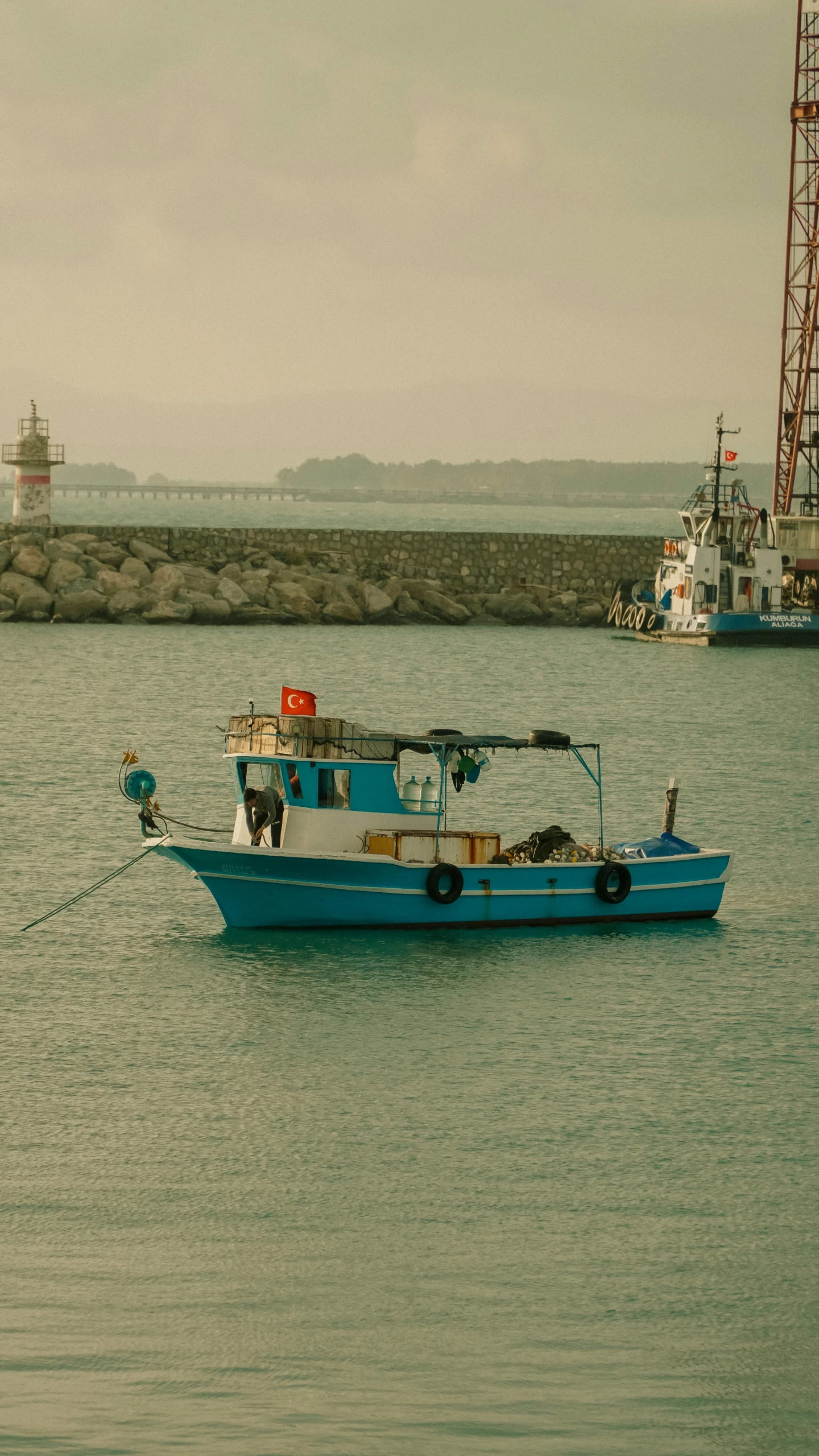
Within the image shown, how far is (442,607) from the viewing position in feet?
234

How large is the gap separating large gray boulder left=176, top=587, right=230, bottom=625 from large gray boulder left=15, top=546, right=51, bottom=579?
16.0 ft

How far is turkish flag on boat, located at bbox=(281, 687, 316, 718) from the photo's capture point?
21.3 metres

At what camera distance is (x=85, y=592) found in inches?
2564

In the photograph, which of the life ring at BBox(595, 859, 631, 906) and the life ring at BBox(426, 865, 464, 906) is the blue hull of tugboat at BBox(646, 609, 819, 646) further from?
the life ring at BBox(426, 865, 464, 906)

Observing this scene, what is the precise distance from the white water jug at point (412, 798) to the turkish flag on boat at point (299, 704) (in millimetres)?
1528

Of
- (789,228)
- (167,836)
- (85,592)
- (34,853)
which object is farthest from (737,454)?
(167,836)

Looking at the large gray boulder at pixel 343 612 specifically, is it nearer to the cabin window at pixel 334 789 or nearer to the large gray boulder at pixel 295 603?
the large gray boulder at pixel 295 603

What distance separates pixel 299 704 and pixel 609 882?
4.37 m

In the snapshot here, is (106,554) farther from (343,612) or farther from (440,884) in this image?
(440,884)

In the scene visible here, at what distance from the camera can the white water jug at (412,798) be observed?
21.8m

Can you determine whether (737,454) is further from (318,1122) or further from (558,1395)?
(558,1395)

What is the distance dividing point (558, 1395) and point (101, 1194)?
4208 millimetres

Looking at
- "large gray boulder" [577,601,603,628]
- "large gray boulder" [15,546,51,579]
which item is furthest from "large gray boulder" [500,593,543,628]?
"large gray boulder" [15,546,51,579]

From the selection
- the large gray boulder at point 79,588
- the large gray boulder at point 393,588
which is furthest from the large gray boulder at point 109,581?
the large gray boulder at point 393,588
